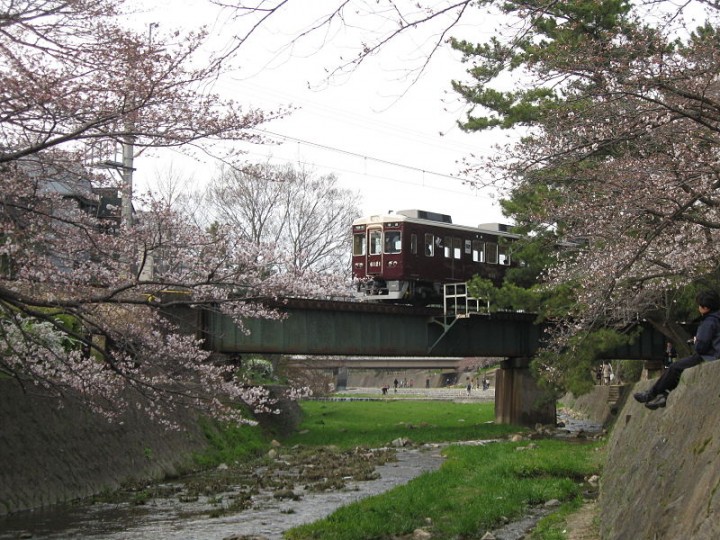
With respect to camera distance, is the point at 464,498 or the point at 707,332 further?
the point at 464,498

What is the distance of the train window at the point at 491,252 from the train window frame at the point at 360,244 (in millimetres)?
5847

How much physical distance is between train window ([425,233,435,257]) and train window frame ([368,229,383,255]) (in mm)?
1798

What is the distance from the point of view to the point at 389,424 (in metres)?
40.8

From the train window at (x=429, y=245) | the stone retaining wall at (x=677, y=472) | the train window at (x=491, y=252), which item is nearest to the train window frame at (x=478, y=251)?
the train window at (x=491, y=252)

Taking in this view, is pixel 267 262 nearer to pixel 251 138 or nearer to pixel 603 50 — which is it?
pixel 251 138

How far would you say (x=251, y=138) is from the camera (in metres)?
12.5

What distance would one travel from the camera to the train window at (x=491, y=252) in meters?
38.6

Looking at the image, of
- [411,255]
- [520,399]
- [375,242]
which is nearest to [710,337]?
[411,255]

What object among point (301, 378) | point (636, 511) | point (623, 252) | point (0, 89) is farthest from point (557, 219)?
point (301, 378)

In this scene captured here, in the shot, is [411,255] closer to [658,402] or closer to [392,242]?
[392,242]

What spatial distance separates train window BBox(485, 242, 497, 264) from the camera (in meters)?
38.6

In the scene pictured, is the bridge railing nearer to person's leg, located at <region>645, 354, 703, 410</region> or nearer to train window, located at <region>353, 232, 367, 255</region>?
train window, located at <region>353, 232, 367, 255</region>

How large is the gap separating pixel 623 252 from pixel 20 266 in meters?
10.6

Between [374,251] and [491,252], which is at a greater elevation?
[491,252]
